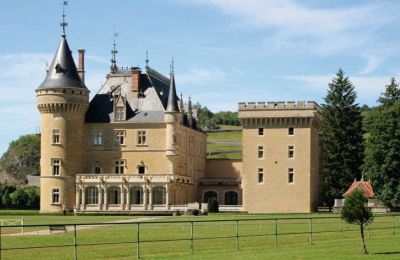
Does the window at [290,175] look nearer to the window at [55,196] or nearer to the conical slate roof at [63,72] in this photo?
the conical slate roof at [63,72]

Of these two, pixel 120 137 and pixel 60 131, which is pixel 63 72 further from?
pixel 120 137

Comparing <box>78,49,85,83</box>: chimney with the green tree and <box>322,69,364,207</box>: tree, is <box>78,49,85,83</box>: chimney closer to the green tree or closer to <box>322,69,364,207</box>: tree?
<box>322,69,364,207</box>: tree

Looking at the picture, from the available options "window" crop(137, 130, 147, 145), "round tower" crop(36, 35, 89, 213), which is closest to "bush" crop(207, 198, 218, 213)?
"window" crop(137, 130, 147, 145)

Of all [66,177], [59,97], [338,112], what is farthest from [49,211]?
[338,112]

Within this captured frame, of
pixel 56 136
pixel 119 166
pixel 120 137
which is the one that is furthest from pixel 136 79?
pixel 56 136

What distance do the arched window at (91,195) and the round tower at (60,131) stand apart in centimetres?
148

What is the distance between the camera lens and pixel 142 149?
7538 centimetres

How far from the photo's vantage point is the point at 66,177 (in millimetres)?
73812

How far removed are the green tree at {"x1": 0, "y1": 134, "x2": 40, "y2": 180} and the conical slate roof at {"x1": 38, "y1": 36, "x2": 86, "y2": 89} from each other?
65.3 meters

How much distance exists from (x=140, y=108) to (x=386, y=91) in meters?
23.2

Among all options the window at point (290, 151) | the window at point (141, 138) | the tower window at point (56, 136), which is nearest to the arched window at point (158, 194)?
the window at point (141, 138)

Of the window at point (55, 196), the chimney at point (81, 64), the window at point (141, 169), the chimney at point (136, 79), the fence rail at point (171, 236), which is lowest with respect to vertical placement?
the fence rail at point (171, 236)

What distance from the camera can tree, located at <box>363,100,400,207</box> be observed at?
63.2 meters

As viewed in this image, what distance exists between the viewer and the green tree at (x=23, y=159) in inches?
5507
